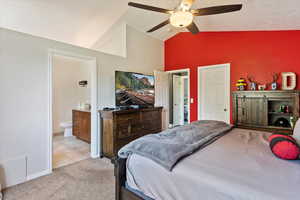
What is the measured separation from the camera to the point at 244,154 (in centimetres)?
135

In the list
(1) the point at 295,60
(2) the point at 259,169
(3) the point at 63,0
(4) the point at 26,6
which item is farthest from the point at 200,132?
(4) the point at 26,6

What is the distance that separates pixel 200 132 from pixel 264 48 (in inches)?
117

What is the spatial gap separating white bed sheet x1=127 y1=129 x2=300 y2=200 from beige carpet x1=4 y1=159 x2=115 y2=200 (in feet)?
3.05

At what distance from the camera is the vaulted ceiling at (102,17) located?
9.05 ft

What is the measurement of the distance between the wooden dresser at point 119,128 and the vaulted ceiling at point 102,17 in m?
2.27

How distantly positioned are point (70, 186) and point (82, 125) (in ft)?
7.01

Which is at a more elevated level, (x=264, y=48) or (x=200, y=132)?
(x=264, y=48)

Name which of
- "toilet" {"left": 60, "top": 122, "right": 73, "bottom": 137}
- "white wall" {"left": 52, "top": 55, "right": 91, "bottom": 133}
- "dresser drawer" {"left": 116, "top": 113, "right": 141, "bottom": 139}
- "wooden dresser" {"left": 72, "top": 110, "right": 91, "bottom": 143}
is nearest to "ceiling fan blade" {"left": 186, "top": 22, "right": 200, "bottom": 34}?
"dresser drawer" {"left": 116, "top": 113, "right": 141, "bottom": 139}

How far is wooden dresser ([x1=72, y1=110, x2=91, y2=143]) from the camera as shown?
3939 mm

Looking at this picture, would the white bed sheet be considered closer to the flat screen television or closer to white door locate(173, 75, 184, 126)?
the flat screen television

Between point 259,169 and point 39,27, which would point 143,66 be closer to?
point 39,27

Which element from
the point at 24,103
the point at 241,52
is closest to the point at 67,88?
the point at 24,103

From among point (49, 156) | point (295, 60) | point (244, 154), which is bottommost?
point (49, 156)

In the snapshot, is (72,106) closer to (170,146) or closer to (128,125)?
(128,125)
